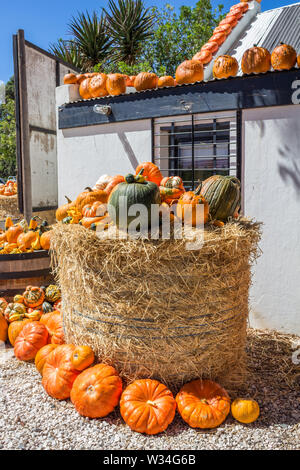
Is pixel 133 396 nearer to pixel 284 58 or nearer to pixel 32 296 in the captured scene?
pixel 32 296

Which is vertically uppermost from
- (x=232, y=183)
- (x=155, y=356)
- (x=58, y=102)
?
(x=58, y=102)

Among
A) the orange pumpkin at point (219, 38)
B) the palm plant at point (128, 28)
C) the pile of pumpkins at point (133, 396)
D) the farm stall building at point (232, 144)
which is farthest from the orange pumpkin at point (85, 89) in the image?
the palm plant at point (128, 28)

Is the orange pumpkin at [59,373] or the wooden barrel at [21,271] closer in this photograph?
the orange pumpkin at [59,373]

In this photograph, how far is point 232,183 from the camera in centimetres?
311

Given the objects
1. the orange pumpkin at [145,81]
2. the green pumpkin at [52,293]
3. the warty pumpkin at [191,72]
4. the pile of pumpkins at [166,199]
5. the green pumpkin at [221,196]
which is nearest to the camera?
the pile of pumpkins at [166,199]

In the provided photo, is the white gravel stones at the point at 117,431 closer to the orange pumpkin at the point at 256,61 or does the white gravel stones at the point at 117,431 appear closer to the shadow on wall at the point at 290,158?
the shadow on wall at the point at 290,158

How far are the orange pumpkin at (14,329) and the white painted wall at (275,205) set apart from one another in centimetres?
262

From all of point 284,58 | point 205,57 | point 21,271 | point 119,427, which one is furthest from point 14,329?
point 205,57

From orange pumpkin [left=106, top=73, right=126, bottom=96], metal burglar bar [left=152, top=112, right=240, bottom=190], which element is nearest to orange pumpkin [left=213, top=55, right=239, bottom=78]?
metal burglar bar [left=152, top=112, right=240, bottom=190]

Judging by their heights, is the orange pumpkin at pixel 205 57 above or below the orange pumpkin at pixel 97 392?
above

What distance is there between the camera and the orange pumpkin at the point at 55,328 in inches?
143

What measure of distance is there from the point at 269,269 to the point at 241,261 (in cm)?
173

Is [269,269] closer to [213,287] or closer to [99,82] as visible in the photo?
[213,287]

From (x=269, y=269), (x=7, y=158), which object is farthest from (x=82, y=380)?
(x=7, y=158)
